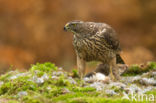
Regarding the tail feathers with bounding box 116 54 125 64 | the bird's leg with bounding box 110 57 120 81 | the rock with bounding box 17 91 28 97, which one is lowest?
the rock with bounding box 17 91 28 97

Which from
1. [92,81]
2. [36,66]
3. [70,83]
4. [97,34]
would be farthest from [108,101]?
[36,66]

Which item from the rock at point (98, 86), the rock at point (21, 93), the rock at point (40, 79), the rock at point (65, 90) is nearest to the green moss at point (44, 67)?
the rock at point (40, 79)

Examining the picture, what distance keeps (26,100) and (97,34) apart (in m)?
3.69

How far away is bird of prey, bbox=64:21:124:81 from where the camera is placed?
880 centimetres

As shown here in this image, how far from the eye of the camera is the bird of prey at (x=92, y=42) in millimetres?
8797

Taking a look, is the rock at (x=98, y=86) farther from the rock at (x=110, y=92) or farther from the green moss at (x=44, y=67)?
the green moss at (x=44, y=67)

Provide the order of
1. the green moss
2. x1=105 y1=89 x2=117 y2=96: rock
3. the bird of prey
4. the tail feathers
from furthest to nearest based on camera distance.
Answer: the tail feathers < the green moss < the bird of prey < x1=105 y1=89 x2=117 y2=96: rock

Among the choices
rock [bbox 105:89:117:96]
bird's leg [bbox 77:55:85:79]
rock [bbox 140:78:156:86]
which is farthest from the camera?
bird's leg [bbox 77:55:85:79]

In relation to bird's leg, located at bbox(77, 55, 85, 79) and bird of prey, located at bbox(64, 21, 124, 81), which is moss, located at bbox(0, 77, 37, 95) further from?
bird's leg, located at bbox(77, 55, 85, 79)

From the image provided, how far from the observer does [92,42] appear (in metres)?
8.79

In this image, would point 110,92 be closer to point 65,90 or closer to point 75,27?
point 65,90

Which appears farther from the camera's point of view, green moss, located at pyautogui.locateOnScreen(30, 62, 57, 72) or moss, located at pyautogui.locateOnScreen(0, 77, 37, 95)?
green moss, located at pyautogui.locateOnScreen(30, 62, 57, 72)

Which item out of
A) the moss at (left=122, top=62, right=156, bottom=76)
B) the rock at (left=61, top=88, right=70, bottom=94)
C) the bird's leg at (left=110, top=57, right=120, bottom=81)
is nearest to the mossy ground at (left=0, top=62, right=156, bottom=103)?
the rock at (left=61, top=88, right=70, bottom=94)

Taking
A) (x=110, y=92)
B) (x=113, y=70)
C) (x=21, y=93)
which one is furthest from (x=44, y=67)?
(x=110, y=92)
